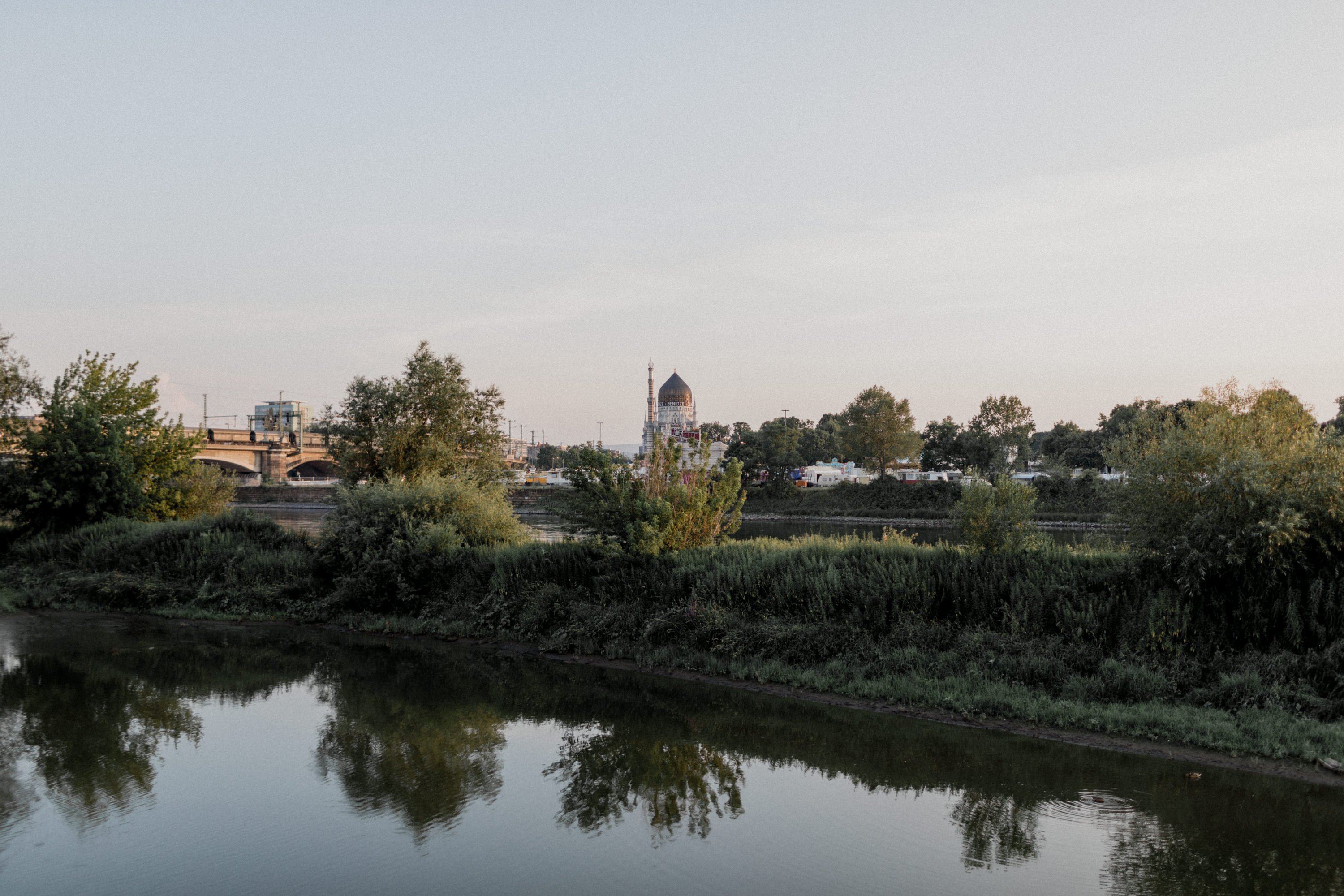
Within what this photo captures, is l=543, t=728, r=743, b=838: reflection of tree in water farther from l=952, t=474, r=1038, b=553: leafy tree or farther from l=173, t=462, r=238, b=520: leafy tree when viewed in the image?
l=173, t=462, r=238, b=520: leafy tree

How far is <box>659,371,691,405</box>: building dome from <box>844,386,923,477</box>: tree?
98.9 metres

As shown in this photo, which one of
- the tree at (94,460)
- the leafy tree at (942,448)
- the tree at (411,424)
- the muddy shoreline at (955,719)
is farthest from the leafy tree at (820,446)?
the muddy shoreline at (955,719)

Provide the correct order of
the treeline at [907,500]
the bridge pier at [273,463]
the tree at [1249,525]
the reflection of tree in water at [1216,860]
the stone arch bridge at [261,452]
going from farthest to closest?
the bridge pier at [273,463]
the stone arch bridge at [261,452]
the treeline at [907,500]
the tree at [1249,525]
the reflection of tree in water at [1216,860]

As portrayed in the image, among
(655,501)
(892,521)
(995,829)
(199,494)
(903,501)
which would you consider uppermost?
(655,501)

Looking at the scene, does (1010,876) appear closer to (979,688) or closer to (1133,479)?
(979,688)

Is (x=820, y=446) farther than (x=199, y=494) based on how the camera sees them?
Yes

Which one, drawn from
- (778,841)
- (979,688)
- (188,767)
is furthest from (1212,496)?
(188,767)

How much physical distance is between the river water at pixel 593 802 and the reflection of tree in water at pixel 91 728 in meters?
0.05

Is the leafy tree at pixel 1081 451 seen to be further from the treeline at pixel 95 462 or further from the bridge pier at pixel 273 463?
Answer: the bridge pier at pixel 273 463

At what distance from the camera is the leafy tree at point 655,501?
1594 centimetres

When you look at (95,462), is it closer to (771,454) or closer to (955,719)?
(955,719)

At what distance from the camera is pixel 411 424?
102 ft

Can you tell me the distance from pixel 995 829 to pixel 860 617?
561cm

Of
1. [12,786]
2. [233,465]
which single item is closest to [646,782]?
[12,786]
